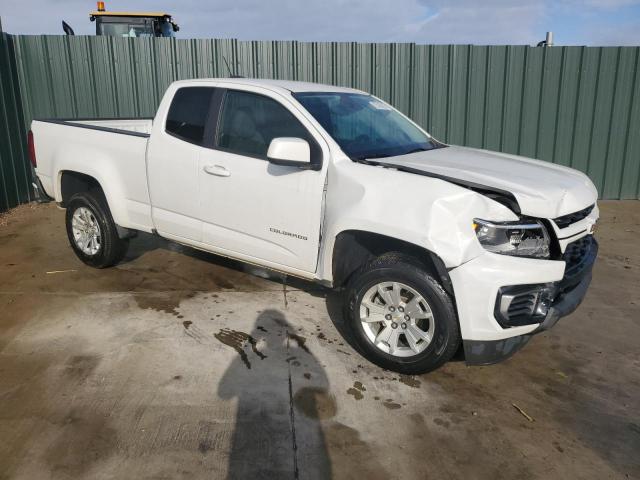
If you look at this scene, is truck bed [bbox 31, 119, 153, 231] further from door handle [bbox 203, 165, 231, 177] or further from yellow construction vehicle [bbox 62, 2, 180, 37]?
yellow construction vehicle [bbox 62, 2, 180, 37]

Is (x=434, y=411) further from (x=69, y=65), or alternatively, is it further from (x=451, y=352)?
(x=69, y=65)

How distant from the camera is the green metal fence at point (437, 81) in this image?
28.9ft

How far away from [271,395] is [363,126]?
224 cm

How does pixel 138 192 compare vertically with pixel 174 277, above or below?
above

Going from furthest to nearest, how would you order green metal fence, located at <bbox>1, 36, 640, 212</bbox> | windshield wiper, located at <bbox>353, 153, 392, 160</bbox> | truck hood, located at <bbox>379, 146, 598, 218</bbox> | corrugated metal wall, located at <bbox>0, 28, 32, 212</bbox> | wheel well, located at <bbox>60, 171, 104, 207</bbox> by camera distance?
1. green metal fence, located at <bbox>1, 36, 640, 212</bbox>
2. corrugated metal wall, located at <bbox>0, 28, 32, 212</bbox>
3. wheel well, located at <bbox>60, 171, 104, 207</bbox>
4. windshield wiper, located at <bbox>353, 153, 392, 160</bbox>
5. truck hood, located at <bbox>379, 146, 598, 218</bbox>

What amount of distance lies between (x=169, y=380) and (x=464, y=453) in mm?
1886

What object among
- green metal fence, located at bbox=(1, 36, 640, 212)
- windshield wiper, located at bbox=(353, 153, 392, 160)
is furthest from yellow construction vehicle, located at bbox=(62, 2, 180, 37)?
windshield wiper, located at bbox=(353, 153, 392, 160)

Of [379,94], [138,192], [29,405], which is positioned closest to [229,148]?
[138,192]

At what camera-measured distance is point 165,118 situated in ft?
16.0

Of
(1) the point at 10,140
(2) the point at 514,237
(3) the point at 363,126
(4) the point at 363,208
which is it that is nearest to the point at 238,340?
(4) the point at 363,208

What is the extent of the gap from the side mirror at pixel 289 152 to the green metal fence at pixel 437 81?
564 cm

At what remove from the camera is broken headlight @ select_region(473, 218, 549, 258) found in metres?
3.24

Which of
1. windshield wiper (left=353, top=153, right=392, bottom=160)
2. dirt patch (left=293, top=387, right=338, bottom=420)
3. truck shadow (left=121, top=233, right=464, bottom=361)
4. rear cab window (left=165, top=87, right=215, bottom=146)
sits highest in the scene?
rear cab window (left=165, top=87, right=215, bottom=146)

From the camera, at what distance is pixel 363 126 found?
4.46 metres
